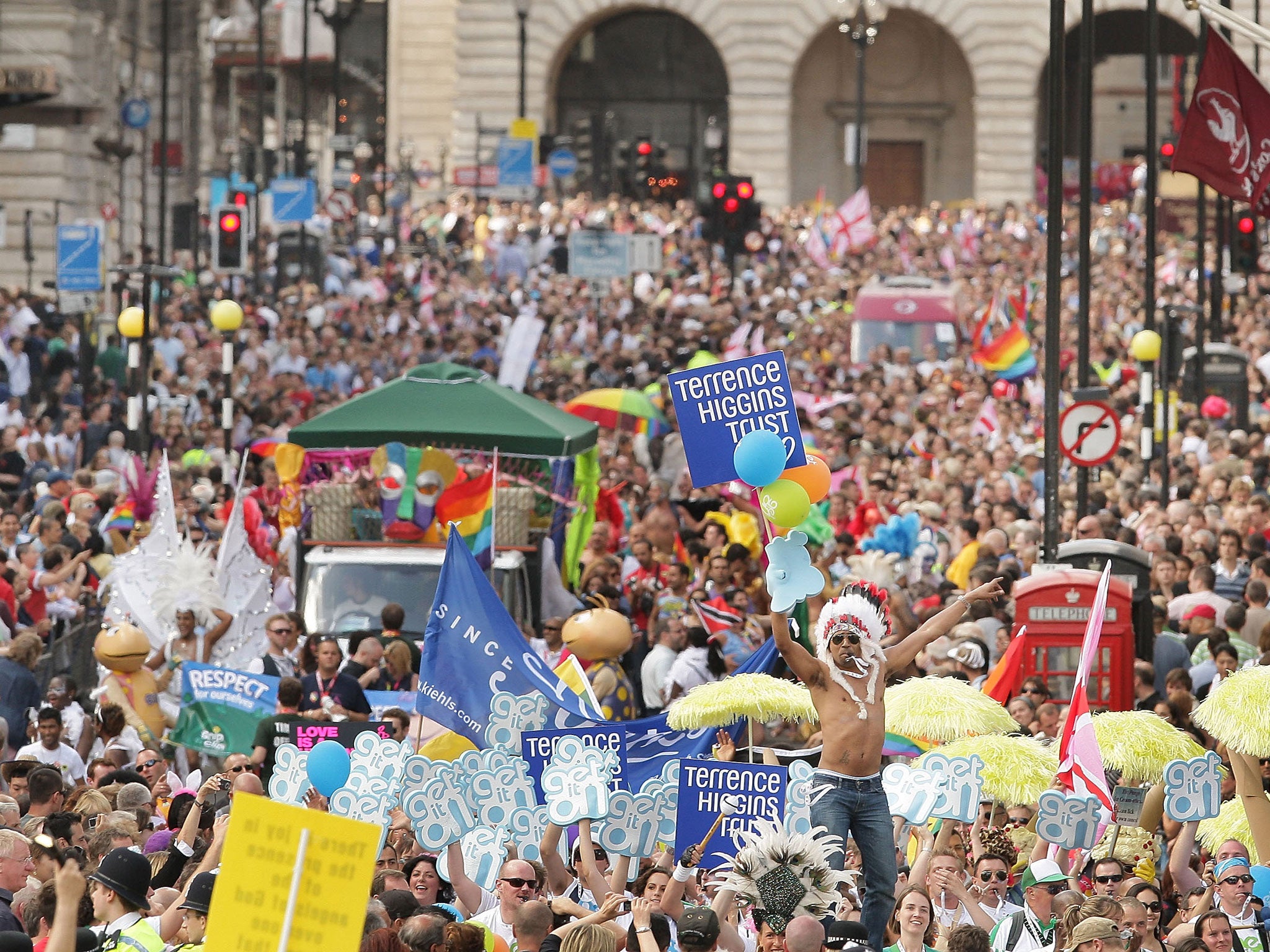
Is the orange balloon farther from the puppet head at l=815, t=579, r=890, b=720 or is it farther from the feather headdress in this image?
the feather headdress

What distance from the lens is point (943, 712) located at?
10727 millimetres

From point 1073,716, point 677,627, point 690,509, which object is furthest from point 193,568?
point 1073,716

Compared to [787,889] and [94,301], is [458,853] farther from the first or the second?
[94,301]

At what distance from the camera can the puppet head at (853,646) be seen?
8.99 metres

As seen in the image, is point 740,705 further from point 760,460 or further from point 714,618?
point 714,618

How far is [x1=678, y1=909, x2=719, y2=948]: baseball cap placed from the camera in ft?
24.8

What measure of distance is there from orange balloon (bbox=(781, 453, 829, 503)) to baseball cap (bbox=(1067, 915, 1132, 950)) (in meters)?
2.58

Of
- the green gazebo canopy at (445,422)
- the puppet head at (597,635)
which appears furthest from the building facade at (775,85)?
the puppet head at (597,635)

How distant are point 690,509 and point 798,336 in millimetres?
18189

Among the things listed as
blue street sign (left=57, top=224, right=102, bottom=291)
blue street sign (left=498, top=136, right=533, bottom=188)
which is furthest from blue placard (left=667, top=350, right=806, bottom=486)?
blue street sign (left=498, top=136, right=533, bottom=188)

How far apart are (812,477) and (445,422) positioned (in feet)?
27.7

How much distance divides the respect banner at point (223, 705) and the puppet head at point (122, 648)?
664mm

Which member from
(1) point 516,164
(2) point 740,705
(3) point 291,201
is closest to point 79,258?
(3) point 291,201

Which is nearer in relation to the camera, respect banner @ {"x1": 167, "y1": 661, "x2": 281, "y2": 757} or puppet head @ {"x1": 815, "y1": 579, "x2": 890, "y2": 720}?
puppet head @ {"x1": 815, "y1": 579, "x2": 890, "y2": 720}
